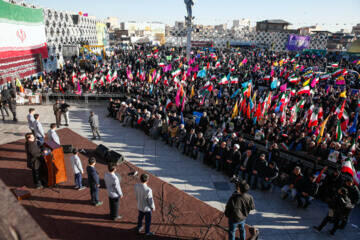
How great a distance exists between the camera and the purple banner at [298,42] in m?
55.5

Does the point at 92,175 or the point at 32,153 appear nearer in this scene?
the point at 92,175

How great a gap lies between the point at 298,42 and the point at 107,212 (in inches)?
2413

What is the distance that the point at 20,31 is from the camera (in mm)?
23922

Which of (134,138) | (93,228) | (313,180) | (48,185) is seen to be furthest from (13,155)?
(313,180)

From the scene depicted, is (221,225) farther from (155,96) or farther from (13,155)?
(155,96)

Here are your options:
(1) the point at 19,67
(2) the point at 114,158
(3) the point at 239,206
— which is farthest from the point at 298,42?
(3) the point at 239,206

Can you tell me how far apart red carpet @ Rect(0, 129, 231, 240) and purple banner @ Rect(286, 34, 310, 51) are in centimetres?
5891

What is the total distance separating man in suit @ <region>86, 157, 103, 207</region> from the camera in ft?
21.4

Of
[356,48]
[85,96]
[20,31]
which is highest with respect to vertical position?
[356,48]

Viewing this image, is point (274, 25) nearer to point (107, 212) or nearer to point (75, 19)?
point (75, 19)

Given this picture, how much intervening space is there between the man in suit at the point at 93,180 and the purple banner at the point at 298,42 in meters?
61.1

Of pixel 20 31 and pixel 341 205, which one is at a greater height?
pixel 20 31

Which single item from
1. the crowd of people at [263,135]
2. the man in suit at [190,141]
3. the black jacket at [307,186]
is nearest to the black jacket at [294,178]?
the crowd of people at [263,135]

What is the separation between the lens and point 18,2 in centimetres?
2466
